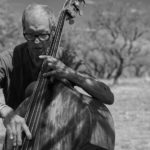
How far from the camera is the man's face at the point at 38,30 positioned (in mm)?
2727

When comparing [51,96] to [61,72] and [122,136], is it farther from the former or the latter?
[122,136]

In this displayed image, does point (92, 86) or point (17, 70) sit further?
point (17, 70)

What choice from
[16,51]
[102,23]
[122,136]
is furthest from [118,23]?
[16,51]

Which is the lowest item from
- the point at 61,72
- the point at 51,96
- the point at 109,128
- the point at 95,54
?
the point at 95,54

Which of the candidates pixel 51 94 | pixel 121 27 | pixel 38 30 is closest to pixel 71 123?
pixel 51 94

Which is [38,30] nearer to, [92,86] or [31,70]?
[31,70]

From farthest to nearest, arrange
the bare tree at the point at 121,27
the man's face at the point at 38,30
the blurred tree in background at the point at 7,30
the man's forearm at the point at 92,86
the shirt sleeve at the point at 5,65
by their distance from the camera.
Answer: the bare tree at the point at 121,27
the blurred tree in background at the point at 7,30
the shirt sleeve at the point at 5,65
the man's face at the point at 38,30
the man's forearm at the point at 92,86

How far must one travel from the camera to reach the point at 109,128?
2510 millimetres

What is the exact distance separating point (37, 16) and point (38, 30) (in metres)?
0.10

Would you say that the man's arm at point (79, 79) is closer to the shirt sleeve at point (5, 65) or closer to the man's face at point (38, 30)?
the man's face at point (38, 30)

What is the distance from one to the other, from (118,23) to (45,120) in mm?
40443

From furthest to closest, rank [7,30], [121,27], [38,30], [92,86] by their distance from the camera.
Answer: [121,27] → [7,30] → [38,30] → [92,86]

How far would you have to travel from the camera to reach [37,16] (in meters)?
2.73

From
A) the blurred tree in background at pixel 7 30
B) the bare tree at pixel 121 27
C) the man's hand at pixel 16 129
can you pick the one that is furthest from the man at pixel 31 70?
the bare tree at pixel 121 27
